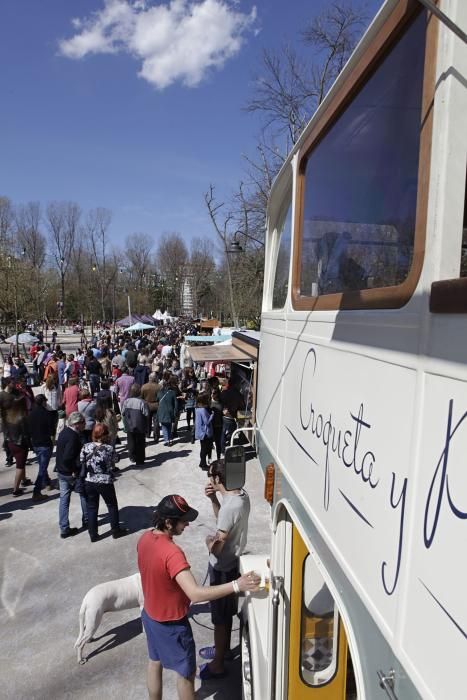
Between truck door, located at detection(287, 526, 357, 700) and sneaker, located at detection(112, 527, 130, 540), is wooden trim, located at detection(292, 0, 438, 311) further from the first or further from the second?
sneaker, located at detection(112, 527, 130, 540)

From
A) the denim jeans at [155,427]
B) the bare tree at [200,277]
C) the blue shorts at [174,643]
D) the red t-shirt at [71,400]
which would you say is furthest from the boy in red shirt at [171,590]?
the bare tree at [200,277]

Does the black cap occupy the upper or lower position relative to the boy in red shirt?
upper

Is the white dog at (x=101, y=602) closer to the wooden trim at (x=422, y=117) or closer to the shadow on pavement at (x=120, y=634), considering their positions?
the shadow on pavement at (x=120, y=634)

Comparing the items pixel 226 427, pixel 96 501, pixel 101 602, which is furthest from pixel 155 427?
pixel 101 602

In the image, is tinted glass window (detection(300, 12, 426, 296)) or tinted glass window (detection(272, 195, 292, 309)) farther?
tinted glass window (detection(272, 195, 292, 309))

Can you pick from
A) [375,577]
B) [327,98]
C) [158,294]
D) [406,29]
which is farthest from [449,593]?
[158,294]

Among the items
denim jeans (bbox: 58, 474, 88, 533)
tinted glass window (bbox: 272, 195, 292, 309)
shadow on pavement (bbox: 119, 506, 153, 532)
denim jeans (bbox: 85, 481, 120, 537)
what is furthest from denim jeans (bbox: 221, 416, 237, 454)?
tinted glass window (bbox: 272, 195, 292, 309)

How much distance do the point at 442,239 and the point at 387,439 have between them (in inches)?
20.7

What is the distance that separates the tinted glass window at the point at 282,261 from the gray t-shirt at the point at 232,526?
5.17 feet

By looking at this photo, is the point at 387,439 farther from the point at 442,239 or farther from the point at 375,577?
the point at 442,239

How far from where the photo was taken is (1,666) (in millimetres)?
3992

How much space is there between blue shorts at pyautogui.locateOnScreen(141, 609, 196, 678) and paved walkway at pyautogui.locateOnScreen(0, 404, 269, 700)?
871 mm

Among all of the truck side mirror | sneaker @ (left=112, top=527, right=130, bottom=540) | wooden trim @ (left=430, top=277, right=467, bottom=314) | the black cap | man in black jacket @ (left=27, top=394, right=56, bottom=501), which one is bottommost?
sneaker @ (left=112, top=527, right=130, bottom=540)

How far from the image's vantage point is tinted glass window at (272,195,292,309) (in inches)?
111
